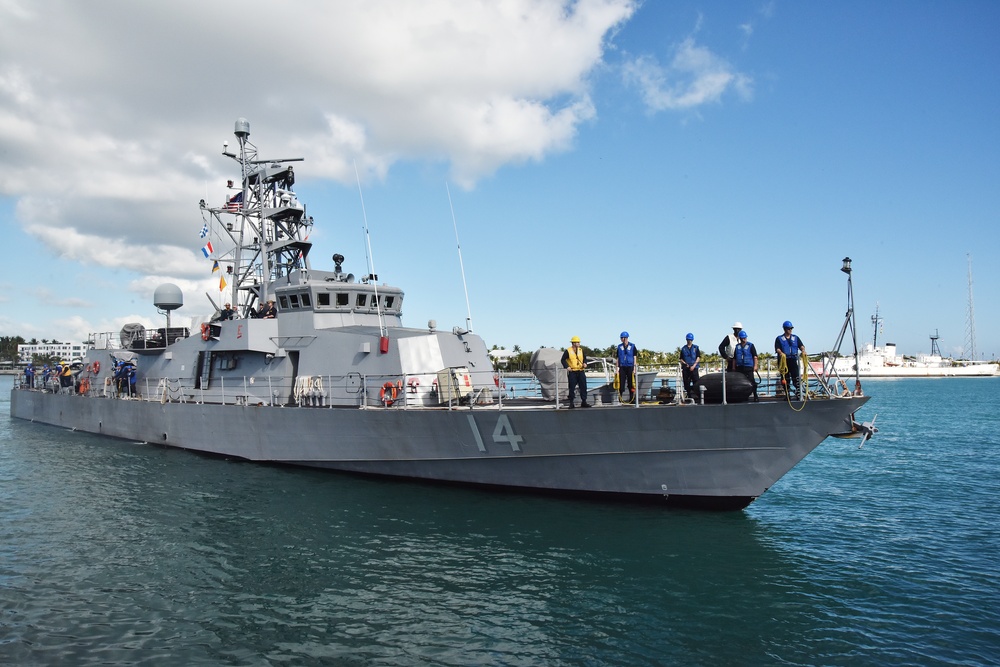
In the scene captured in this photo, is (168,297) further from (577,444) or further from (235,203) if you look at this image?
(577,444)

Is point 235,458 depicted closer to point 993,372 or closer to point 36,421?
point 36,421

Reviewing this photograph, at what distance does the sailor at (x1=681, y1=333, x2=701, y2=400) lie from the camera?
36.3ft

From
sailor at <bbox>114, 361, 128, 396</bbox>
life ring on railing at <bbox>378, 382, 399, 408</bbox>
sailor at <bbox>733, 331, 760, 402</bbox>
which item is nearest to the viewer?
sailor at <bbox>733, 331, 760, 402</bbox>

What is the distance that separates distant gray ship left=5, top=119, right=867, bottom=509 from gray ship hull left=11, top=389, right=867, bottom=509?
0.03 metres

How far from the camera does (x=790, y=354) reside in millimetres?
10305

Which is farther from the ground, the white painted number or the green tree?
the green tree

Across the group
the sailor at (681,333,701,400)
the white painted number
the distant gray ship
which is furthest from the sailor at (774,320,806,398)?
the white painted number

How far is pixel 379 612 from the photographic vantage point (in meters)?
7.46

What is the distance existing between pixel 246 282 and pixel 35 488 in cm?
819

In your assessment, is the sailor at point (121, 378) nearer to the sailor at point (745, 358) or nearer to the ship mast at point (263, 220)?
the ship mast at point (263, 220)

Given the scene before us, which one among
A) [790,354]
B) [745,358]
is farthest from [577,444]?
[790,354]

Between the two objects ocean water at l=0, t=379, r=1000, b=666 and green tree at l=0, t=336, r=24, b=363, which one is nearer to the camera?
ocean water at l=0, t=379, r=1000, b=666

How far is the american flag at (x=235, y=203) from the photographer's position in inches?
796

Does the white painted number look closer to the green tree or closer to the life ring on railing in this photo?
the life ring on railing
